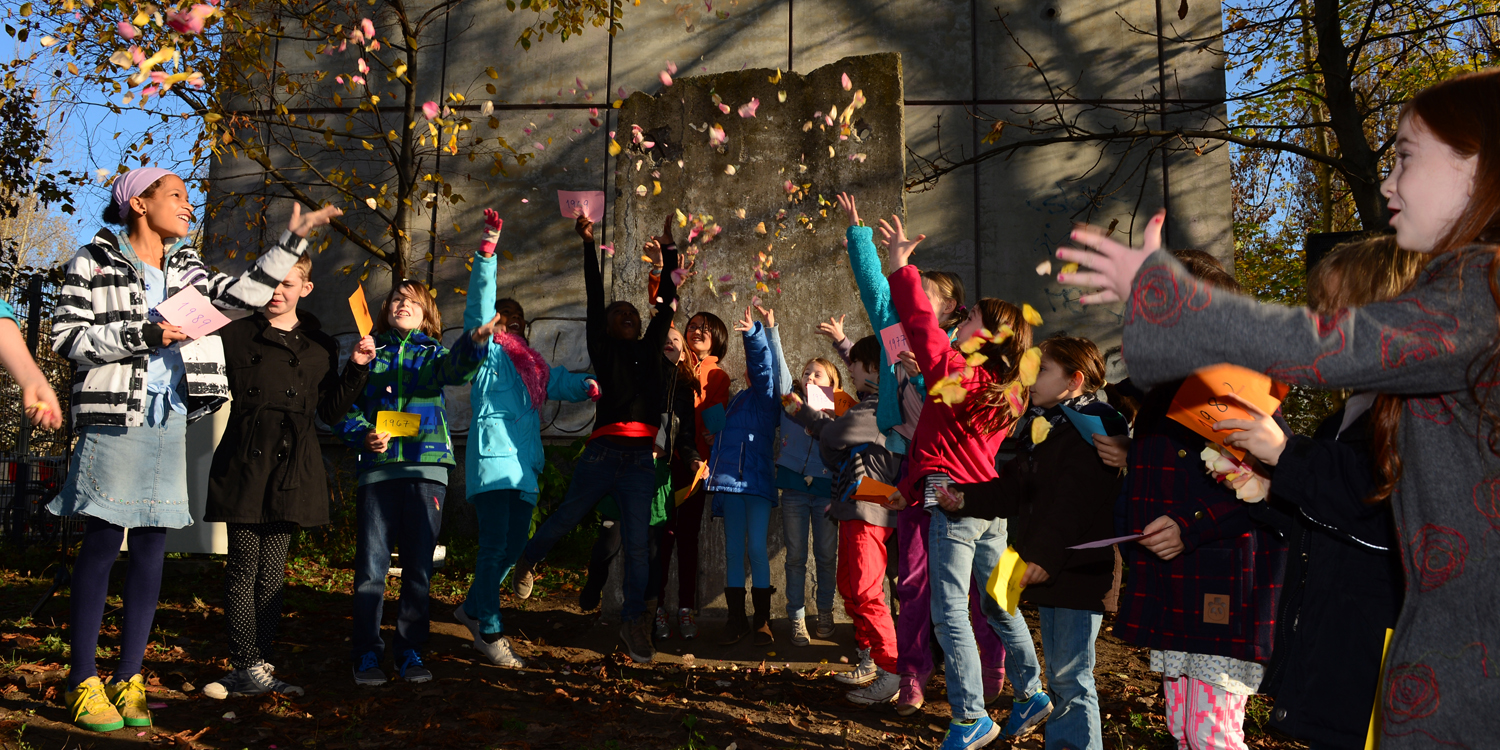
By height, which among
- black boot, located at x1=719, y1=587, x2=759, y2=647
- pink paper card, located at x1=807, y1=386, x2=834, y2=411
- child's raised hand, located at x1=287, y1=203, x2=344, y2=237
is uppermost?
child's raised hand, located at x1=287, y1=203, x2=344, y2=237

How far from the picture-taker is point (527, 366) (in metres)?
5.66

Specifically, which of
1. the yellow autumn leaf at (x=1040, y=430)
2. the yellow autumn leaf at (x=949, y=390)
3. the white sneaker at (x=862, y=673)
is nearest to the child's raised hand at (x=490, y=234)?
the yellow autumn leaf at (x=949, y=390)

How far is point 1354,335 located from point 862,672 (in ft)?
12.7

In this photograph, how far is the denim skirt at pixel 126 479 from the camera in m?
3.66

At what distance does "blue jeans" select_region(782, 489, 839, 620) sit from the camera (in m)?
5.79

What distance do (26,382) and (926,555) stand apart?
3485 mm

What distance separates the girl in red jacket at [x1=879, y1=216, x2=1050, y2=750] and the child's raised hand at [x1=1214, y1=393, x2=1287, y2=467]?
1.77m

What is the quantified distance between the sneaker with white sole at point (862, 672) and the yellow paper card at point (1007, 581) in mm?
2232

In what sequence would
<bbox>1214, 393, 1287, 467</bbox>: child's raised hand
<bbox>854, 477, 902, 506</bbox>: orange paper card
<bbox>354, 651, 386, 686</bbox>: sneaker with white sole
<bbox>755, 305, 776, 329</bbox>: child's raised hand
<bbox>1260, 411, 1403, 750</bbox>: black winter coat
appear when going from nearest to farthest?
<bbox>1260, 411, 1403, 750</bbox>: black winter coat < <bbox>1214, 393, 1287, 467</bbox>: child's raised hand < <bbox>354, 651, 386, 686</bbox>: sneaker with white sole < <bbox>854, 477, 902, 506</bbox>: orange paper card < <bbox>755, 305, 776, 329</bbox>: child's raised hand

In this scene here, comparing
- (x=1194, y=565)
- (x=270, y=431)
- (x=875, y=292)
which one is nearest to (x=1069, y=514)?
(x=1194, y=565)

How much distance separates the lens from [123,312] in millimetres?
3803

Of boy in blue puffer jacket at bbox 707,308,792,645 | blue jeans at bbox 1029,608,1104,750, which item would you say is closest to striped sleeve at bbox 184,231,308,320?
boy in blue puffer jacket at bbox 707,308,792,645

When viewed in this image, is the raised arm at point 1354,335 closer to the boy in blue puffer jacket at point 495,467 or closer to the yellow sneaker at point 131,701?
the boy in blue puffer jacket at point 495,467

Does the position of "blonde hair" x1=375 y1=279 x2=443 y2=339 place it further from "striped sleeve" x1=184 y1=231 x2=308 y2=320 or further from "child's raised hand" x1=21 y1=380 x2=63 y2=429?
"child's raised hand" x1=21 y1=380 x2=63 y2=429
